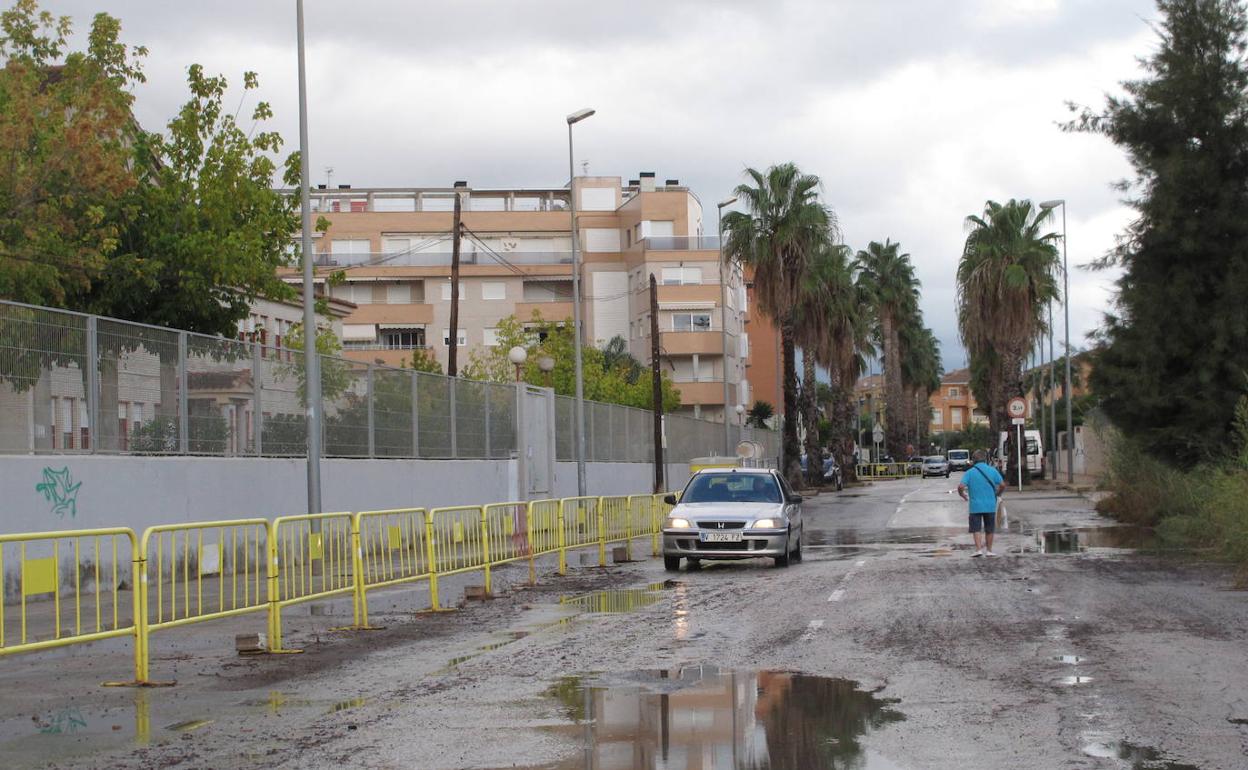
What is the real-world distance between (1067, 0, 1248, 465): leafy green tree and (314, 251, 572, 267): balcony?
209 feet

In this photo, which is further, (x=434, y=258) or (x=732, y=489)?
(x=434, y=258)

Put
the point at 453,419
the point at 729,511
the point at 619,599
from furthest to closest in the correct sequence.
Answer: the point at 453,419 < the point at 729,511 < the point at 619,599

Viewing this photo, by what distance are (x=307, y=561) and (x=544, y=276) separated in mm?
77415

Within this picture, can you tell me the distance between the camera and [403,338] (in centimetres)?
9106

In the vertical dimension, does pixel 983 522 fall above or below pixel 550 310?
below

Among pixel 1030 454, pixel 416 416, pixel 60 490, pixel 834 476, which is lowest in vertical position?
pixel 834 476

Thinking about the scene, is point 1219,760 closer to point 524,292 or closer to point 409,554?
point 409,554

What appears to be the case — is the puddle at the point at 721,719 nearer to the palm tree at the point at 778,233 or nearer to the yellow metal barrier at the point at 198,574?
the yellow metal barrier at the point at 198,574

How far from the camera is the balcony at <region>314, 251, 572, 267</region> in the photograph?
3543 inches

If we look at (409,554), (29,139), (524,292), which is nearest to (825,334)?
(524,292)

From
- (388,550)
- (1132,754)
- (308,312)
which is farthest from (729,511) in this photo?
(1132,754)

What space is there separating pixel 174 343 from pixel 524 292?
233 ft

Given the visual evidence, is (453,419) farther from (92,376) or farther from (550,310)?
(550,310)

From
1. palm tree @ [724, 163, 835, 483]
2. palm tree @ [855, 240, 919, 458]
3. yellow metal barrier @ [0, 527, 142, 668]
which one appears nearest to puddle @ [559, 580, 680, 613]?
yellow metal barrier @ [0, 527, 142, 668]
